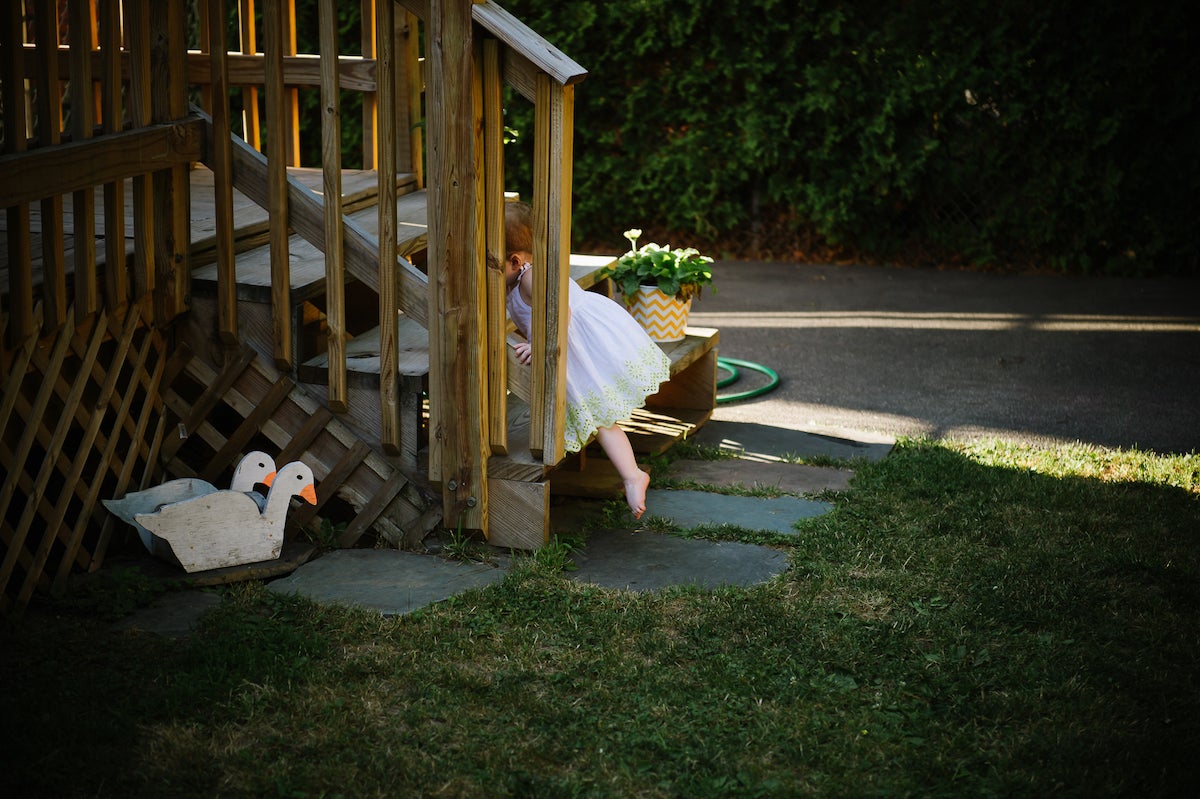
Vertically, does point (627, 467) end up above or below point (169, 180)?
below

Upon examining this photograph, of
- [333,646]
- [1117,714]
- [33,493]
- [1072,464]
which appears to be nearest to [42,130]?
[33,493]

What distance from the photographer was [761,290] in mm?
9172

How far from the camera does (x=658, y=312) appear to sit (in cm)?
534

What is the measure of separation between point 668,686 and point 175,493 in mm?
1776

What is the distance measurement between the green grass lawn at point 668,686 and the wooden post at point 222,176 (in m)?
0.95

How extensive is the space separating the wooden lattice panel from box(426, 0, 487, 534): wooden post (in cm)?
98

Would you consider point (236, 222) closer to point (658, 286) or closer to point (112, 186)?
point (112, 186)

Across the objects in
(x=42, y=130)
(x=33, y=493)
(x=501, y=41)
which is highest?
(x=501, y=41)

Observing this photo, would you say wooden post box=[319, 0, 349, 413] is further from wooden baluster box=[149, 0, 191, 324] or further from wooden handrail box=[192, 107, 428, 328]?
wooden baluster box=[149, 0, 191, 324]

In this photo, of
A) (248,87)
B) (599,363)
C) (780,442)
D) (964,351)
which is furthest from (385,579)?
Answer: (964,351)

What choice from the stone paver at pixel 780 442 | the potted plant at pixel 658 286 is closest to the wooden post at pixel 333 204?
the potted plant at pixel 658 286

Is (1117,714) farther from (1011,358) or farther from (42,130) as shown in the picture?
(1011,358)

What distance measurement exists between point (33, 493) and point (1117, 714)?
2.99m

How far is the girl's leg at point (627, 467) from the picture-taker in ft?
13.5
